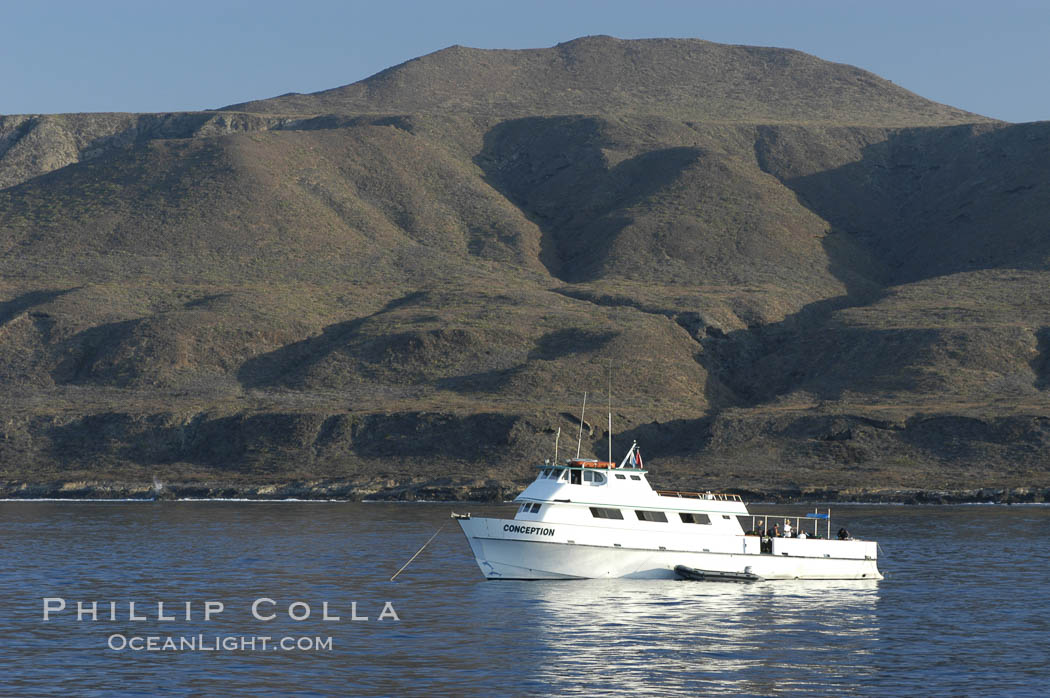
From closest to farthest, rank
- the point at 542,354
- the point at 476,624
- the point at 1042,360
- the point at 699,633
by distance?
the point at 699,633 → the point at 476,624 → the point at 1042,360 → the point at 542,354

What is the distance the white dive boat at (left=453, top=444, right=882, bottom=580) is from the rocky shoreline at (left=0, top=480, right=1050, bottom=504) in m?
36.7

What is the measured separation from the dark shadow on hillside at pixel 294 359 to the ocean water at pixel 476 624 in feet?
196

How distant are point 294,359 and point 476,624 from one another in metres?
94.7

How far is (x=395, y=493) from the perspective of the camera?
322ft

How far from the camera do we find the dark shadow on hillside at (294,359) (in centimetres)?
12950

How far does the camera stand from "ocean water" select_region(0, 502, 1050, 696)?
33.7 m

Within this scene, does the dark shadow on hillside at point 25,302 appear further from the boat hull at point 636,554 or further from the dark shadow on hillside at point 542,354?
the boat hull at point 636,554

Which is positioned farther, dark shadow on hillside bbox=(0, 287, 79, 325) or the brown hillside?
dark shadow on hillside bbox=(0, 287, 79, 325)

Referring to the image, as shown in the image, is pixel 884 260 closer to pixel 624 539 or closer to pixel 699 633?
pixel 624 539

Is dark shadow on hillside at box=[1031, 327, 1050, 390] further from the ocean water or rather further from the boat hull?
the boat hull

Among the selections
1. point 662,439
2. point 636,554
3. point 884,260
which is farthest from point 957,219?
point 636,554

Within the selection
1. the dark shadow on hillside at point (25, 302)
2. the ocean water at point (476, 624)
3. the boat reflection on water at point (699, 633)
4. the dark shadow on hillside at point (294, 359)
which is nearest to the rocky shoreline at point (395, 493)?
the ocean water at point (476, 624)

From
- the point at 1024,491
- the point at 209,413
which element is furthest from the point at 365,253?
the point at 1024,491

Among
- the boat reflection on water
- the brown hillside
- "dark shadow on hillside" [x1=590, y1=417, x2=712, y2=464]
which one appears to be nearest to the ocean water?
the boat reflection on water
